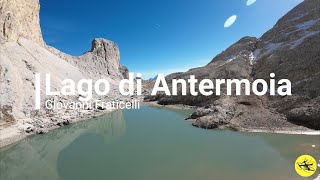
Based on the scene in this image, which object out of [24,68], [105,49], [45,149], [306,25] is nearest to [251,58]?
[306,25]

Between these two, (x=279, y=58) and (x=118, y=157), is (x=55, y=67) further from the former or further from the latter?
(x=279, y=58)

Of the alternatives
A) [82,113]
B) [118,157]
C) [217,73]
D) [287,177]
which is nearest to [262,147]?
[287,177]

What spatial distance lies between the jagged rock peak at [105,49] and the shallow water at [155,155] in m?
75.4

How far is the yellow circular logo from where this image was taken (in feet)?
72.7

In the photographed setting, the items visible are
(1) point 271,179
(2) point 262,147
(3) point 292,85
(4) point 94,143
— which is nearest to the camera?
(1) point 271,179

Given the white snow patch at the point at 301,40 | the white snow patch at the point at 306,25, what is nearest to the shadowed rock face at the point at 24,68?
the white snow patch at the point at 301,40

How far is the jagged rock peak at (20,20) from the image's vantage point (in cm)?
5292

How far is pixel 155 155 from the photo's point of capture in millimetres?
28734

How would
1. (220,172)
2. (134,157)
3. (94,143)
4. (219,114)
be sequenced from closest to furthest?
(220,172) < (134,157) < (94,143) < (219,114)

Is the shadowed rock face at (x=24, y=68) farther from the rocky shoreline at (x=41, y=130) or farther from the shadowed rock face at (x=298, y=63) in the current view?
the shadowed rock face at (x=298, y=63)

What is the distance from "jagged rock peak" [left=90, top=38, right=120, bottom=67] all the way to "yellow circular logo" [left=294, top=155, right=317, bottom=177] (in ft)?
319

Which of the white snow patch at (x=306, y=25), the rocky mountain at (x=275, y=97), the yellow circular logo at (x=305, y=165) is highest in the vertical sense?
the white snow patch at (x=306, y=25)

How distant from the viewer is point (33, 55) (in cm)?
6028

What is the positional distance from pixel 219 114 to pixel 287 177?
21.9 m
